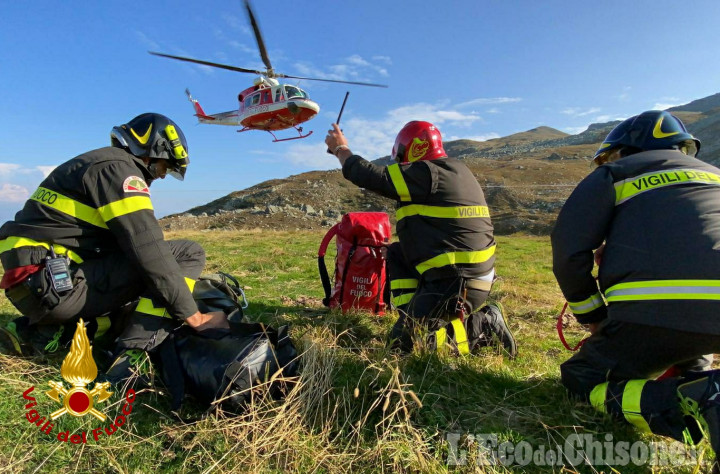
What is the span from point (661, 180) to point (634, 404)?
4.04 ft

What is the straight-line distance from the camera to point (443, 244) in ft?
11.6

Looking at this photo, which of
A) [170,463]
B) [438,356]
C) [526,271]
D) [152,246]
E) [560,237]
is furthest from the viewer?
[526,271]

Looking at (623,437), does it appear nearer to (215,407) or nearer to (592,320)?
(592,320)

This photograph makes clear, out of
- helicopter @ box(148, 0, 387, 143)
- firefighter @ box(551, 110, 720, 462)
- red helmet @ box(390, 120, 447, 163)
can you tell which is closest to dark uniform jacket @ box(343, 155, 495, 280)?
red helmet @ box(390, 120, 447, 163)

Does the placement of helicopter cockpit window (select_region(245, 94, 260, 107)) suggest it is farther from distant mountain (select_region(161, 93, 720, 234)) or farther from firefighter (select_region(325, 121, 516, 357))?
firefighter (select_region(325, 121, 516, 357))

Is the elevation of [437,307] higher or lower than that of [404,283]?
lower

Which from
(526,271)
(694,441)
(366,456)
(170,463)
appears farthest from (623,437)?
(526,271)

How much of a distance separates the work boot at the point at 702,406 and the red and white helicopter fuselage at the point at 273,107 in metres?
20.0

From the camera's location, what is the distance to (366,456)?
1938 millimetres

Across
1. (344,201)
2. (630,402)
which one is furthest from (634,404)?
(344,201)

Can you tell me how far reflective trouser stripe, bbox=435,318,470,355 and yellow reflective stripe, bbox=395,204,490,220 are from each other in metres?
0.93

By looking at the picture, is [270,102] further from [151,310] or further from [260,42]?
[151,310]

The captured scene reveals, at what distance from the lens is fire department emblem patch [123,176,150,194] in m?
2.65

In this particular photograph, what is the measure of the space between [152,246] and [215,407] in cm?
115
